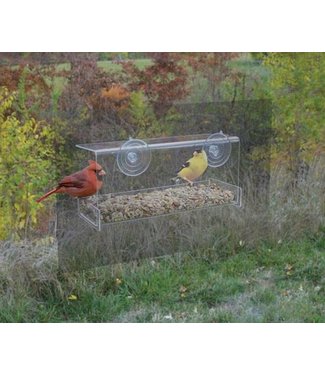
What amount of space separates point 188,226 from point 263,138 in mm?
869

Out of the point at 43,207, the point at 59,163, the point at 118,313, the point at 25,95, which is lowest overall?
the point at 118,313

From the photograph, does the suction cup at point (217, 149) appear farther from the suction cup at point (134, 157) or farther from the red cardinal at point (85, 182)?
the red cardinal at point (85, 182)

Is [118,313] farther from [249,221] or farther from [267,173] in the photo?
[267,173]

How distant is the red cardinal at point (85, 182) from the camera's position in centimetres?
418

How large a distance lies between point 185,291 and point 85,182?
1.11 m

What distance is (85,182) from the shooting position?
4184mm

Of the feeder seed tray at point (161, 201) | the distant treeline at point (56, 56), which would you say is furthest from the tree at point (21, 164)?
the feeder seed tray at point (161, 201)

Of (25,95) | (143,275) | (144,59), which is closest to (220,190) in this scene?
(143,275)

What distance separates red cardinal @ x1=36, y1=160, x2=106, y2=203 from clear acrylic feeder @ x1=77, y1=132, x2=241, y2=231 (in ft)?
0.18

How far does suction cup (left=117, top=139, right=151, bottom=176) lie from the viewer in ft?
14.1

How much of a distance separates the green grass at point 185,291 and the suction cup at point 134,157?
27.1 inches

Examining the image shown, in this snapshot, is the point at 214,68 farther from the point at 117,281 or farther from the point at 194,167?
the point at 117,281

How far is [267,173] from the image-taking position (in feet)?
16.5

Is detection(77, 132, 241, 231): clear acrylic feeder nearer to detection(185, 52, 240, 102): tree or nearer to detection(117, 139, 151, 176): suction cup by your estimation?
detection(117, 139, 151, 176): suction cup
